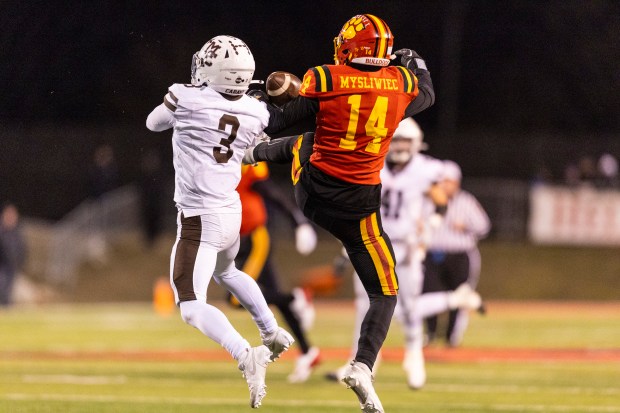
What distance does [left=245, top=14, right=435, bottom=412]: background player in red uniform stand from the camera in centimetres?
620

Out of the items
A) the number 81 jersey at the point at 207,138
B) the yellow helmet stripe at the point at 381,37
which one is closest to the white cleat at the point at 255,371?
the number 81 jersey at the point at 207,138

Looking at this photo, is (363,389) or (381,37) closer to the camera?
(363,389)

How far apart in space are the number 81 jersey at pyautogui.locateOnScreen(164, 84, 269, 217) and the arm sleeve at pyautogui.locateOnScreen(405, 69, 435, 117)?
77 cm

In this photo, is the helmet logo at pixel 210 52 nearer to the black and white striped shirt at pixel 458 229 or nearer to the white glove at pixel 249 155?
the white glove at pixel 249 155

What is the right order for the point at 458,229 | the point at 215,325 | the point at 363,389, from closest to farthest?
1. the point at 363,389
2. the point at 215,325
3. the point at 458,229

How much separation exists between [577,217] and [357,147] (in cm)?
1484

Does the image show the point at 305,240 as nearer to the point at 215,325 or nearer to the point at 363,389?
the point at 215,325

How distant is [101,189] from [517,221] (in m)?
7.21

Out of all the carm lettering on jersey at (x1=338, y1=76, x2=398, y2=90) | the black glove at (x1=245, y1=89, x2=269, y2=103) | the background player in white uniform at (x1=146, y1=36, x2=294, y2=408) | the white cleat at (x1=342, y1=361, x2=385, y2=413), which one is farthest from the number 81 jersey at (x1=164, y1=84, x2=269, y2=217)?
the white cleat at (x1=342, y1=361, x2=385, y2=413)

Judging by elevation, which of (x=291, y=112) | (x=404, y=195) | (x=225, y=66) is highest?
(x=225, y=66)

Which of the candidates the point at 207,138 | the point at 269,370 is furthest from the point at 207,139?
the point at 269,370

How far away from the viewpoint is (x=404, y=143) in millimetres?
9000

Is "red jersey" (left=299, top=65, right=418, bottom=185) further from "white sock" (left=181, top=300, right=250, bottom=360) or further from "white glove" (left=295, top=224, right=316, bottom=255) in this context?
"white glove" (left=295, top=224, right=316, bottom=255)

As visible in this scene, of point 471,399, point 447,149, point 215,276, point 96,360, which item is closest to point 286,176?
point 447,149
